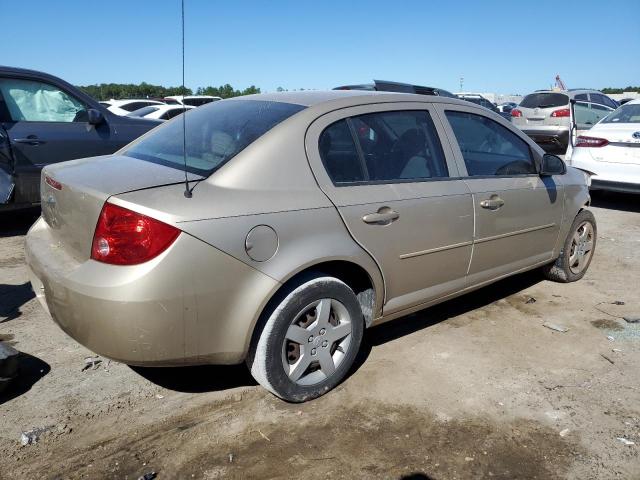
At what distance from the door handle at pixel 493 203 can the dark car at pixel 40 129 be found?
452cm

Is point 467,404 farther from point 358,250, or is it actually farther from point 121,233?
point 121,233

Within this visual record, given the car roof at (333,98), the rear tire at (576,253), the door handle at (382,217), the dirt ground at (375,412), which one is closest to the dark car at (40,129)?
the dirt ground at (375,412)

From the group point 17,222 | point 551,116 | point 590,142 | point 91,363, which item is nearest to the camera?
point 91,363

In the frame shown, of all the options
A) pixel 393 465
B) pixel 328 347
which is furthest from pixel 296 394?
pixel 393 465

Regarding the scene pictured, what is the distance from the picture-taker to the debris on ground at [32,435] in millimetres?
2595

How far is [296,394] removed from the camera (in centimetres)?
289

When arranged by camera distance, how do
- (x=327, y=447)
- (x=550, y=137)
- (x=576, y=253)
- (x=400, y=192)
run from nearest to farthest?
(x=327, y=447), (x=400, y=192), (x=576, y=253), (x=550, y=137)

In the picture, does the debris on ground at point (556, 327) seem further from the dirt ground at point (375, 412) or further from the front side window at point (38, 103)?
the front side window at point (38, 103)

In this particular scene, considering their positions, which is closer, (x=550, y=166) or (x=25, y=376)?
(x=25, y=376)

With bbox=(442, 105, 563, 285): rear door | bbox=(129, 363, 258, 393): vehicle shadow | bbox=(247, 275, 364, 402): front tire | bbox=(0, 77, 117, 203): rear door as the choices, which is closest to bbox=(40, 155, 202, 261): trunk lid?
bbox=(247, 275, 364, 402): front tire

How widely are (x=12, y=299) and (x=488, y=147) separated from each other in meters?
3.85

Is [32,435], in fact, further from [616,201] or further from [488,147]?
[616,201]

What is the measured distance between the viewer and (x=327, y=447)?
8.49ft

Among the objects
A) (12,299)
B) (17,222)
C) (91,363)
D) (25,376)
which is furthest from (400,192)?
(17,222)
